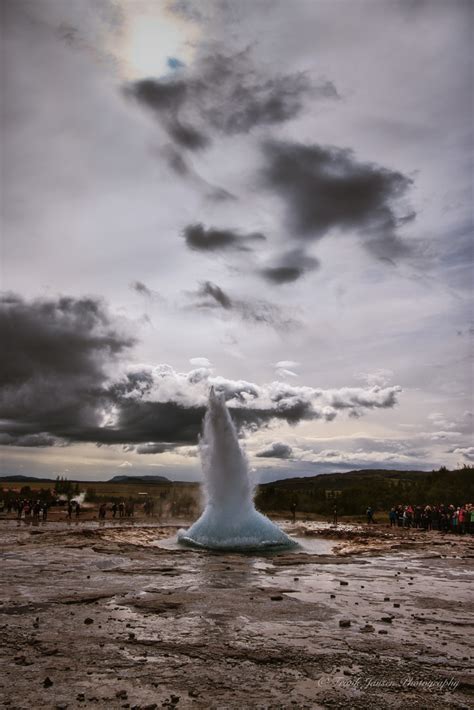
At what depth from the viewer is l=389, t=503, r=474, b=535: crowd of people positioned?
1108 inches

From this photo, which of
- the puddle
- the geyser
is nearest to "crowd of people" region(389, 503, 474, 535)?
the puddle

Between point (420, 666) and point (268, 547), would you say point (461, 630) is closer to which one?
A: point (420, 666)

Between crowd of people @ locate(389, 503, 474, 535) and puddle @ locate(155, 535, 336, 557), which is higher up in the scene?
crowd of people @ locate(389, 503, 474, 535)

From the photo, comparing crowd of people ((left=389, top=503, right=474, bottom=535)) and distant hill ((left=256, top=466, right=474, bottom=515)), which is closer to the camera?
crowd of people ((left=389, top=503, right=474, bottom=535))

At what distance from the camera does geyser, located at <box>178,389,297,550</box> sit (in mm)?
21344

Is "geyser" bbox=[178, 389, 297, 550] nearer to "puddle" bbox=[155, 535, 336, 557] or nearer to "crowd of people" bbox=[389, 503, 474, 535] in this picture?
"puddle" bbox=[155, 535, 336, 557]

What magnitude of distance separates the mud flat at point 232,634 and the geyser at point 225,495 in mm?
4749

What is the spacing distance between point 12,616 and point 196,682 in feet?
14.8

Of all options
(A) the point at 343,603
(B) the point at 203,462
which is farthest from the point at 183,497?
(A) the point at 343,603

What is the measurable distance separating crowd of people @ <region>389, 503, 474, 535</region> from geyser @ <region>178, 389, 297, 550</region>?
11628mm

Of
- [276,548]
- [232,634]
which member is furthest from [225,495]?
[232,634]

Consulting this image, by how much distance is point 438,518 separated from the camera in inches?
1207

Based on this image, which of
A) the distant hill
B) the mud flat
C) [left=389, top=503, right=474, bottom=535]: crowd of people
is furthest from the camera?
the distant hill

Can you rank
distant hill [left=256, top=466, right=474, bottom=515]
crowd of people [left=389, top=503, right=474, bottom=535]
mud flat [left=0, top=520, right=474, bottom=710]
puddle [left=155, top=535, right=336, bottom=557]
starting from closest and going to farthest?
mud flat [left=0, top=520, right=474, bottom=710], puddle [left=155, top=535, right=336, bottom=557], crowd of people [left=389, top=503, right=474, bottom=535], distant hill [left=256, top=466, right=474, bottom=515]
